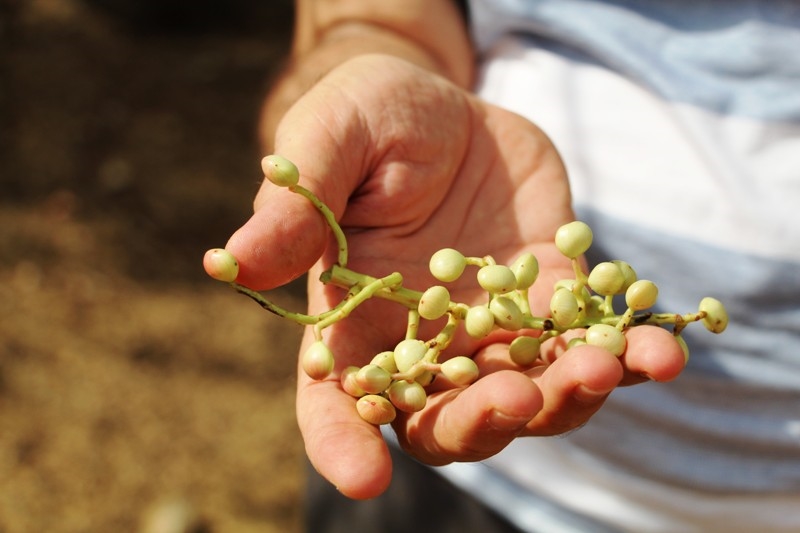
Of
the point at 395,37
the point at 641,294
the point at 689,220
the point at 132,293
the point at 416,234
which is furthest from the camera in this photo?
the point at 132,293

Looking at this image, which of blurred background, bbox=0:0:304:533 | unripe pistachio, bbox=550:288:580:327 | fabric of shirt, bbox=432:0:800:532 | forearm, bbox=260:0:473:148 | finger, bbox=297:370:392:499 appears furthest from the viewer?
blurred background, bbox=0:0:304:533

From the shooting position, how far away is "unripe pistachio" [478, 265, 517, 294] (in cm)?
83

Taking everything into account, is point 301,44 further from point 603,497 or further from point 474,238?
point 603,497

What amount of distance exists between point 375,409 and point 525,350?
0.18m

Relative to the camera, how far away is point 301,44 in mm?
1627

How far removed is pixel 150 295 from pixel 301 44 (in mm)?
1218

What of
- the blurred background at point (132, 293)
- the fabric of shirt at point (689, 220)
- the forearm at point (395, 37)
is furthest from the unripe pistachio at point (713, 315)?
the blurred background at point (132, 293)

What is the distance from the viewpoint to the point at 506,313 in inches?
33.0

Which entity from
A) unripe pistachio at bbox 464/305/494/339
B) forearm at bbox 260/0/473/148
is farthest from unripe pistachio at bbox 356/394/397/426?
forearm at bbox 260/0/473/148

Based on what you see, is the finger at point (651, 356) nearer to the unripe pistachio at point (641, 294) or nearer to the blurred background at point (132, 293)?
the unripe pistachio at point (641, 294)

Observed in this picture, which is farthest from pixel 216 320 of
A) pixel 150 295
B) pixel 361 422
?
pixel 361 422

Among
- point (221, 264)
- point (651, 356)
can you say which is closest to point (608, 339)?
point (651, 356)

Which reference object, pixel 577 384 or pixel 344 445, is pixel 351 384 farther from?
pixel 577 384

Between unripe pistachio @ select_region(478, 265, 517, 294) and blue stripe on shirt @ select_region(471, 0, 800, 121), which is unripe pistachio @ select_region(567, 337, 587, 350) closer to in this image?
unripe pistachio @ select_region(478, 265, 517, 294)
